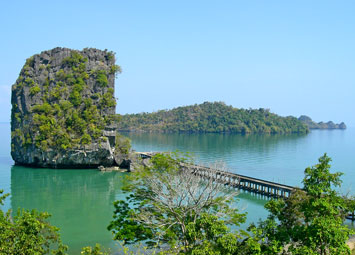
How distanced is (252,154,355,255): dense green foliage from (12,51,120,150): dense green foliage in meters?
42.3

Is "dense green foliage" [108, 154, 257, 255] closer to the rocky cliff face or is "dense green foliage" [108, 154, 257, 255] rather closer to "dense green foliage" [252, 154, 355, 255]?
"dense green foliage" [252, 154, 355, 255]

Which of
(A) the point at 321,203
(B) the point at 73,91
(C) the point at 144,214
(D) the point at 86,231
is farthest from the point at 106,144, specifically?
(A) the point at 321,203

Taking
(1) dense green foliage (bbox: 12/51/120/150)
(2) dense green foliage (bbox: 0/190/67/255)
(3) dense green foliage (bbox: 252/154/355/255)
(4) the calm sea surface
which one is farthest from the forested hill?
(2) dense green foliage (bbox: 0/190/67/255)

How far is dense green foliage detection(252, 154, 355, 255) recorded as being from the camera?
14.2m

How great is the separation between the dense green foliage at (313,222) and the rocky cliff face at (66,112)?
4220 cm

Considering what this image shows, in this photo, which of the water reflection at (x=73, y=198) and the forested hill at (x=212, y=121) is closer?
the water reflection at (x=73, y=198)

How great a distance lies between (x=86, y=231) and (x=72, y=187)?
18.6 meters

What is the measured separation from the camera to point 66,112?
56.1m

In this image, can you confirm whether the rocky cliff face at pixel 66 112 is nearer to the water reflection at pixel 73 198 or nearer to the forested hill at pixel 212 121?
the water reflection at pixel 73 198

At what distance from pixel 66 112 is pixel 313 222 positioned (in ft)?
157

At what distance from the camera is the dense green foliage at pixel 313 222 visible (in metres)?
14.2

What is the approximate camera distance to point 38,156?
54.6m

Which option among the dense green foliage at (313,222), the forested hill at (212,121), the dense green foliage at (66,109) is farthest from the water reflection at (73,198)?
the forested hill at (212,121)

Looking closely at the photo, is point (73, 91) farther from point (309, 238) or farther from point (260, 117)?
point (260, 117)
